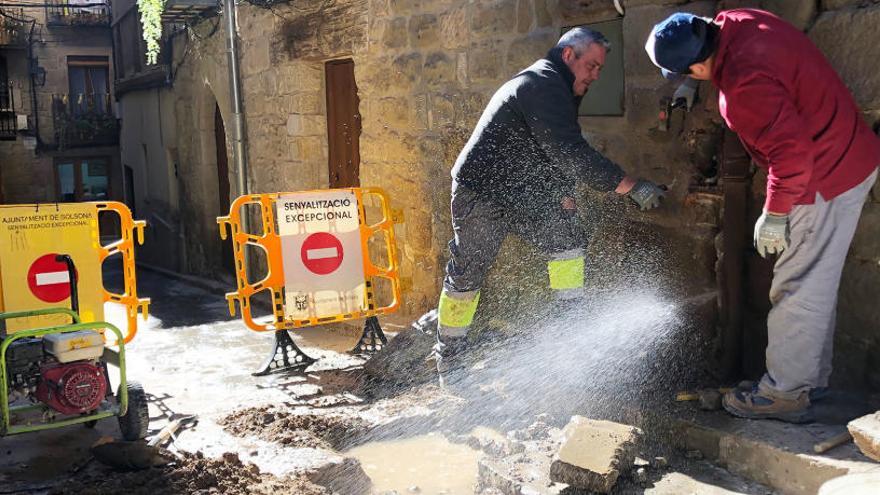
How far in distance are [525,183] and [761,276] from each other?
132cm

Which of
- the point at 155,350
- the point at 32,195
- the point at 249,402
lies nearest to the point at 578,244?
the point at 249,402

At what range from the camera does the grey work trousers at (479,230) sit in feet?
16.1

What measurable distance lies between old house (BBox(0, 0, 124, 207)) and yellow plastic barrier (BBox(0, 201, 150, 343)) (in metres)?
23.7

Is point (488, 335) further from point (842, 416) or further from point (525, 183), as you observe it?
point (842, 416)

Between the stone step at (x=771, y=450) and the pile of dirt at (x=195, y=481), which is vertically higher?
the stone step at (x=771, y=450)

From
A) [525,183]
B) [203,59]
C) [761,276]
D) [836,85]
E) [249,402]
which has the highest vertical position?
[203,59]

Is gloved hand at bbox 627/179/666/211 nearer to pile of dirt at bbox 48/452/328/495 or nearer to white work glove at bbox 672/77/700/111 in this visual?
white work glove at bbox 672/77/700/111

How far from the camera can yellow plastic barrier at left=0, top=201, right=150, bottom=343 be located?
491 centimetres

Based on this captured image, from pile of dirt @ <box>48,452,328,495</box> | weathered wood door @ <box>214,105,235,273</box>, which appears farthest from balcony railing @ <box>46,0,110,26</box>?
pile of dirt @ <box>48,452,328,495</box>

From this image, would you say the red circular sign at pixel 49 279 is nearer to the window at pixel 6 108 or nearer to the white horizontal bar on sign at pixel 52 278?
the white horizontal bar on sign at pixel 52 278

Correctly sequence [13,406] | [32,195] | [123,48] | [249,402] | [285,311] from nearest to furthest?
[13,406], [249,402], [285,311], [123,48], [32,195]

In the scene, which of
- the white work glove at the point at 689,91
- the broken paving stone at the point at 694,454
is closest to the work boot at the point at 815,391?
the broken paving stone at the point at 694,454

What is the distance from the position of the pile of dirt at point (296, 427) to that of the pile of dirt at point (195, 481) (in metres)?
0.37

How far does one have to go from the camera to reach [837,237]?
149 inches
